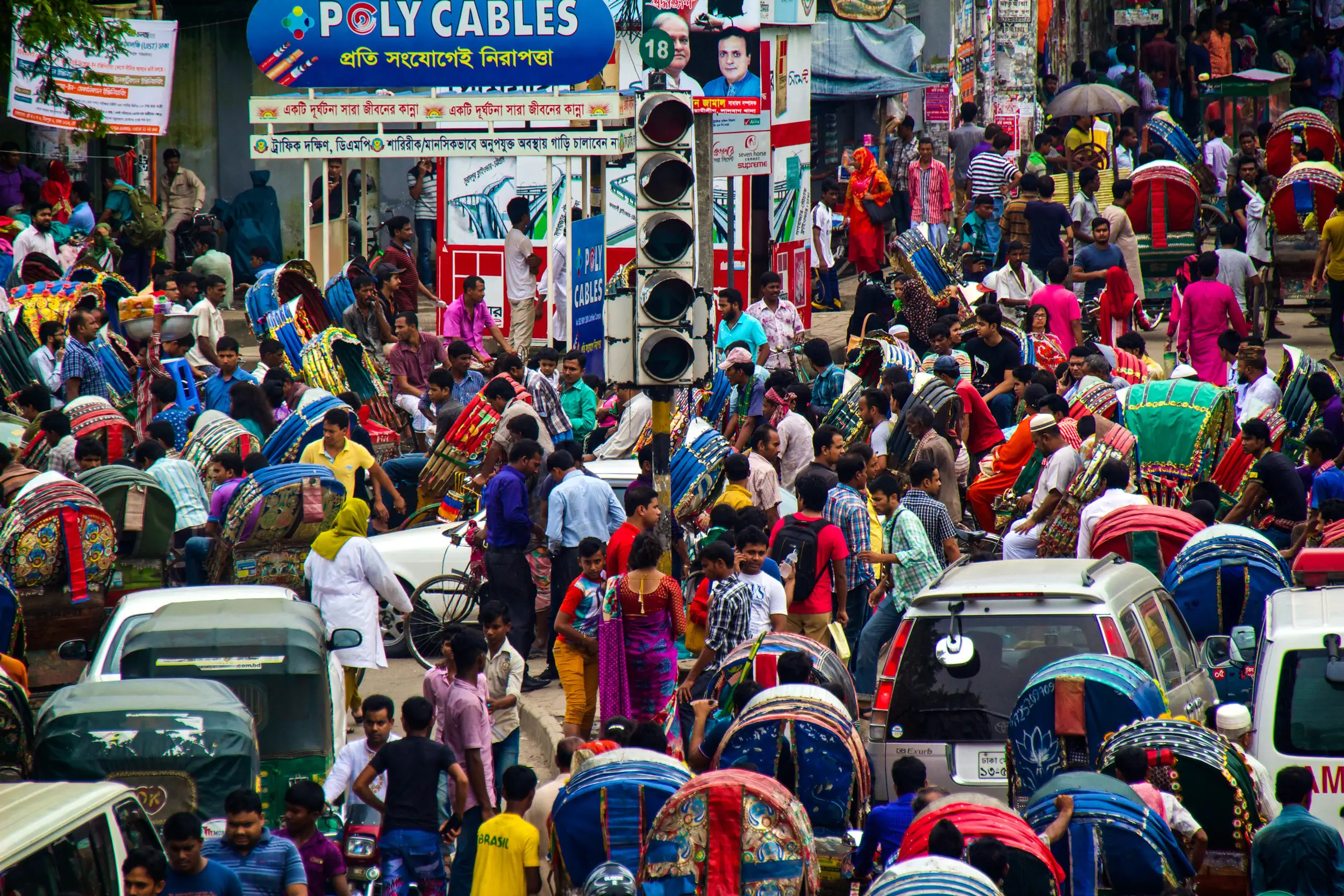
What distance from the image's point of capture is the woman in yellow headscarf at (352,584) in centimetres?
1082

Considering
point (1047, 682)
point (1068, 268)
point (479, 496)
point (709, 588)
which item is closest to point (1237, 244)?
point (1068, 268)

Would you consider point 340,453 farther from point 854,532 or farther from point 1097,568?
point 1097,568

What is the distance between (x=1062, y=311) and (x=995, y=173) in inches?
247

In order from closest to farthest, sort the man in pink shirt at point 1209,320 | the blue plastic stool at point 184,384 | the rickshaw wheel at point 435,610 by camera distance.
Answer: the rickshaw wheel at point 435,610, the blue plastic stool at point 184,384, the man in pink shirt at point 1209,320

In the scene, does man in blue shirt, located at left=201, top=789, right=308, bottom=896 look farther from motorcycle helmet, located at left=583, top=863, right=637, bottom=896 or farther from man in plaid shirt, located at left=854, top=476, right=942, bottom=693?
man in plaid shirt, located at left=854, top=476, right=942, bottom=693

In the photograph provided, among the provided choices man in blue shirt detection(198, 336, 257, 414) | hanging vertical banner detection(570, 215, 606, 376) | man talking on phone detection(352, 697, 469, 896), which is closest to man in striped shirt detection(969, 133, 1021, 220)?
hanging vertical banner detection(570, 215, 606, 376)

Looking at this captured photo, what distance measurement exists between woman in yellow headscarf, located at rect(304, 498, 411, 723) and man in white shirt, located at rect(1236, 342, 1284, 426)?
24.8 feet

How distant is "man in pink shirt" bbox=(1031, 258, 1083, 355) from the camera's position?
1814cm

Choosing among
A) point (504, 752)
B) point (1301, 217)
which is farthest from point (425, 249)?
point (504, 752)

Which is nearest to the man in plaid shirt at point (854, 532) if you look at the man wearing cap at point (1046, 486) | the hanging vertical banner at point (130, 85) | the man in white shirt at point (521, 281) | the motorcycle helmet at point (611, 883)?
the man wearing cap at point (1046, 486)

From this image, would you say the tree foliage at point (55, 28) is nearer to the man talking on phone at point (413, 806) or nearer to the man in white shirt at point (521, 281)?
the man talking on phone at point (413, 806)

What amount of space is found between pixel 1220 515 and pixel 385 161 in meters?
18.4

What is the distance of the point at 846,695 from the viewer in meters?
9.26

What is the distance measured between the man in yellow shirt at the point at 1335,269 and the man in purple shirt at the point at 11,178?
1566 cm
